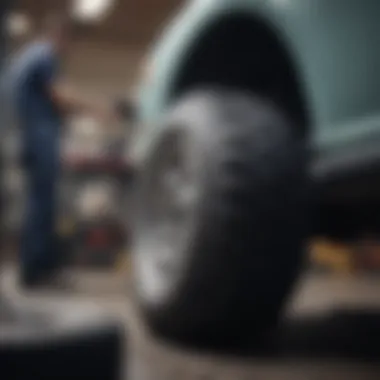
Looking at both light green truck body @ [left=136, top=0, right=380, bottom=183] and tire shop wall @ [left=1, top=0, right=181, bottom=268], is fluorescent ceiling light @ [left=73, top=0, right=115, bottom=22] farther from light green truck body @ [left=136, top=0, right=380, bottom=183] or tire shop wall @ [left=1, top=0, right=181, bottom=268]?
light green truck body @ [left=136, top=0, right=380, bottom=183]

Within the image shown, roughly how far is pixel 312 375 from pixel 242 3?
45cm

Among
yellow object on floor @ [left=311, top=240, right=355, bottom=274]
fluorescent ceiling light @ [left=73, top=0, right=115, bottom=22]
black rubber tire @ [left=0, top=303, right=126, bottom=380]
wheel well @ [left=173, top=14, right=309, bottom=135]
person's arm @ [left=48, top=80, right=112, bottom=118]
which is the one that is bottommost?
black rubber tire @ [left=0, top=303, right=126, bottom=380]

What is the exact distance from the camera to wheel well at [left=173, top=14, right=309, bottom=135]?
1.16 meters

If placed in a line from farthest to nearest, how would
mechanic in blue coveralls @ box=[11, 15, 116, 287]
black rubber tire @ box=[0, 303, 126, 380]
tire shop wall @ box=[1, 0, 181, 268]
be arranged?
1. tire shop wall @ box=[1, 0, 181, 268]
2. mechanic in blue coveralls @ box=[11, 15, 116, 287]
3. black rubber tire @ box=[0, 303, 126, 380]

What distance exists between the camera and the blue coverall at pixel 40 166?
6.36 ft

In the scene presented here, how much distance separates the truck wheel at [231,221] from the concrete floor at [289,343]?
53 millimetres

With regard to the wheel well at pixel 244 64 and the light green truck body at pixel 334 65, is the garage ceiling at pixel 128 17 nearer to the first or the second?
the wheel well at pixel 244 64

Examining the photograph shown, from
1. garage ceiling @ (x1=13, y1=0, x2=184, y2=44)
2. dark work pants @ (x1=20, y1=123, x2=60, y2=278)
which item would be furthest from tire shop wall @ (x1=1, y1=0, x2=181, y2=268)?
dark work pants @ (x1=20, y1=123, x2=60, y2=278)

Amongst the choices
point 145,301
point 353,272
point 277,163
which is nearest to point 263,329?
point 145,301

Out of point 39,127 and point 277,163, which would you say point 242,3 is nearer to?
point 277,163

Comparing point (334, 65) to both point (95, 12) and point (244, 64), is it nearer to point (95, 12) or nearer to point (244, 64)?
point (244, 64)

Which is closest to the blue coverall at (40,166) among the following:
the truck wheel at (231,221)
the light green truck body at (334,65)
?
the truck wheel at (231,221)

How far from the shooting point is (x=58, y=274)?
2.14m

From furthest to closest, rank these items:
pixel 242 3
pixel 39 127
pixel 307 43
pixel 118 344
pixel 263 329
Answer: pixel 39 127 < pixel 263 329 < pixel 242 3 < pixel 307 43 < pixel 118 344
